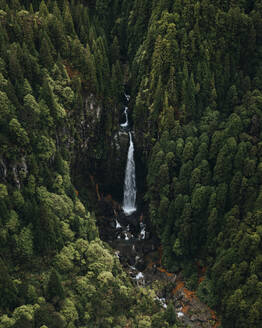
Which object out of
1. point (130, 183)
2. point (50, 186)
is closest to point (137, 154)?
point (130, 183)

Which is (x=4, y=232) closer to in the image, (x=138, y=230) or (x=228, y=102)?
(x=138, y=230)

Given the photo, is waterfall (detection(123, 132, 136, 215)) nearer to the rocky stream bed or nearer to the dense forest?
the dense forest

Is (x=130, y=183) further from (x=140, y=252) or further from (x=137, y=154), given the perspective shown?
(x=140, y=252)

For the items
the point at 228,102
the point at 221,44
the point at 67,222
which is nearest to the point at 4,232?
the point at 67,222

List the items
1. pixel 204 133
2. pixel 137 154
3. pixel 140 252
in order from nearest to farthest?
pixel 204 133, pixel 140 252, pixel 137 154

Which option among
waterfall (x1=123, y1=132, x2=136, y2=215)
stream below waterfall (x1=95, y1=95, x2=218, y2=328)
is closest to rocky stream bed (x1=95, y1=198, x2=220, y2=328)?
stream below waterfall (x1=95, y1=95, x2=218, y2=328)

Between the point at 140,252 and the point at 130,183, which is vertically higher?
the point at 130,183
